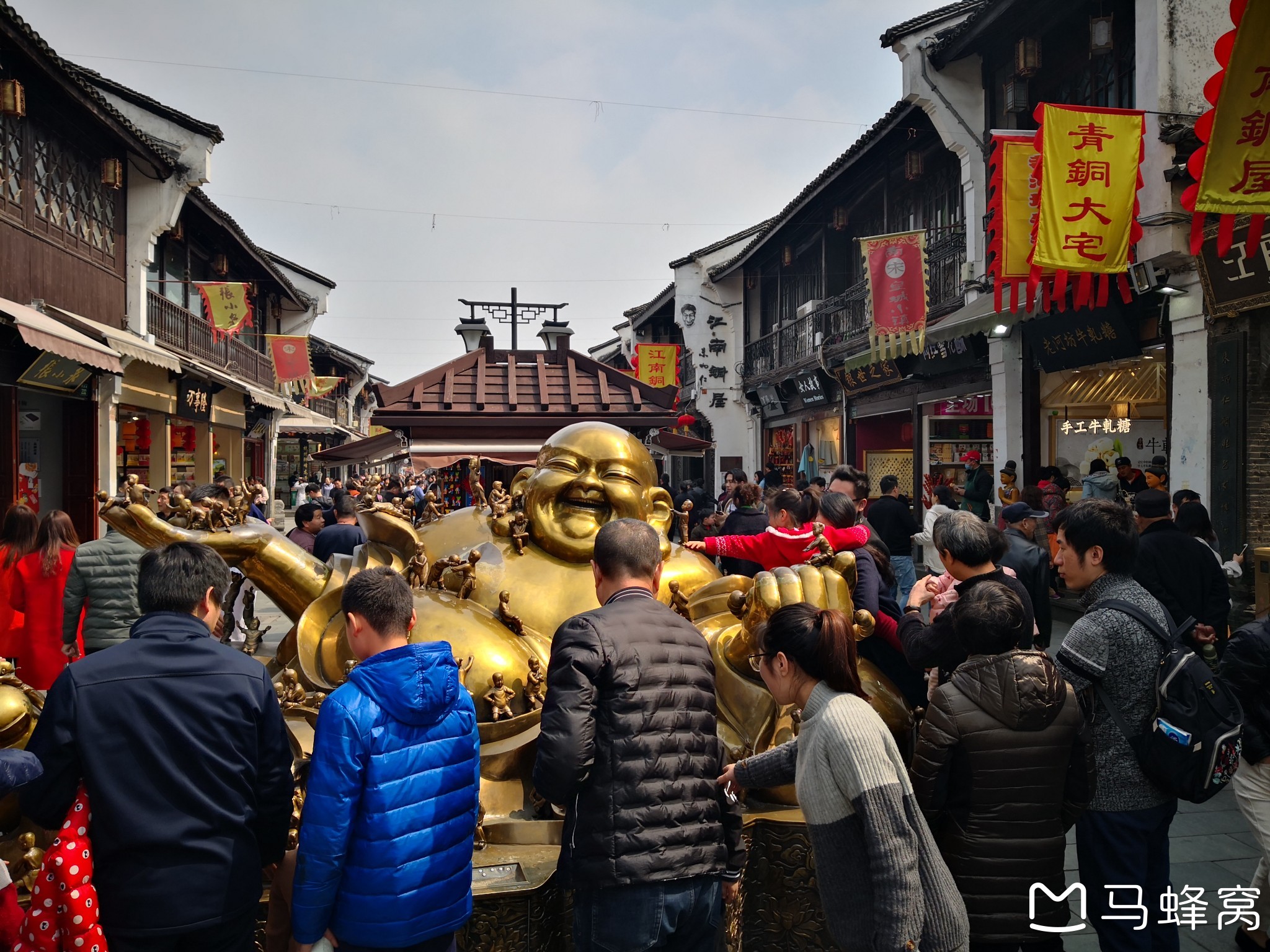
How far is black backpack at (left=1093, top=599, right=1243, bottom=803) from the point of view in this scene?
2443 mm

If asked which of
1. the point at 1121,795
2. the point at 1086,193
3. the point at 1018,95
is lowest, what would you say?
the point at 1121,795

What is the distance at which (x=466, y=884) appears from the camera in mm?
2000

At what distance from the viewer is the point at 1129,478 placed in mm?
9227

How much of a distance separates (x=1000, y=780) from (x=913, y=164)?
1199 centimetres

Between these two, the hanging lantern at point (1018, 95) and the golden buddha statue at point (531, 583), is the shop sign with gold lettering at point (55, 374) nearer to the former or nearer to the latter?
the golden buddha statue at point (531, 583)

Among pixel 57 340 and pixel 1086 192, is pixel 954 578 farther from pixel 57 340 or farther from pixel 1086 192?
pixel 57 340

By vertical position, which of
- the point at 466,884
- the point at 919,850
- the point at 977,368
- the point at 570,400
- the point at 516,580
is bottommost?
the point at 466,884

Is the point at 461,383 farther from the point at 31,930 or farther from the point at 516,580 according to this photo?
the point at 31,930

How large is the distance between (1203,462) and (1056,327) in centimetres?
261

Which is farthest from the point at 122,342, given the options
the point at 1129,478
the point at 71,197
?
the point at 1129,478

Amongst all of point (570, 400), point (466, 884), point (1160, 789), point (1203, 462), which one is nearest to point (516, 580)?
point (466, 884)

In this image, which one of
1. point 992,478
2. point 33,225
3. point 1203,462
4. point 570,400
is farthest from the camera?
point 992,478

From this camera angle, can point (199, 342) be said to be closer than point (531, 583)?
No

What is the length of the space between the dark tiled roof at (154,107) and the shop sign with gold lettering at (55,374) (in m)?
4.64
